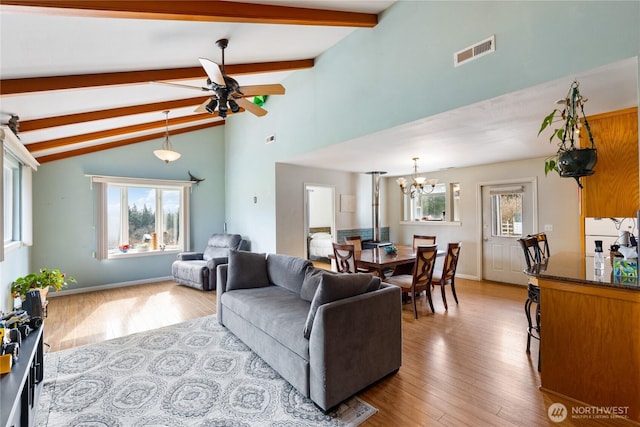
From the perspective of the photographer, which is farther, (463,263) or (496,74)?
(463,263)

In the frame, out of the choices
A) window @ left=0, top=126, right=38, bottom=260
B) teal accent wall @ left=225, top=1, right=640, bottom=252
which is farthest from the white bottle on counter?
window @ left=0, top=126, right=38, bottom=260

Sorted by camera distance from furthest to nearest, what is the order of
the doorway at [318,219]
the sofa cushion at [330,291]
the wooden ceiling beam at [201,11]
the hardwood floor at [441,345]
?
the doorway at [318,219] < the sofa cushion at [330,291] < the hardwood floor at [441,345] < the wooden ceiling beam at [201,11]

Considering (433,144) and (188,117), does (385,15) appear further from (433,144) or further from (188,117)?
(188,117)

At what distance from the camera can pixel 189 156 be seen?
6355 millimetres

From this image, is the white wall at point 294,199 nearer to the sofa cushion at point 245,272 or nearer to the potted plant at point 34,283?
the sofa cushion at point 245,272

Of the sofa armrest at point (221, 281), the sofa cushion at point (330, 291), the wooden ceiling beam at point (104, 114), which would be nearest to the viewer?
the sofa cushion at point (330, 291)

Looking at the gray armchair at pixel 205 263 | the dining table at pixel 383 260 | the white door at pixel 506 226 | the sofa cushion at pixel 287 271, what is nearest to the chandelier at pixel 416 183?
the white door at pixel 506 226

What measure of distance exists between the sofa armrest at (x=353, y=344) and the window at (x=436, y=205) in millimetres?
4623

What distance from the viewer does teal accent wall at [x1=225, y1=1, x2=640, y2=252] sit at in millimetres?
2014

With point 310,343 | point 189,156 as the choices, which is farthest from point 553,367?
point 189,156

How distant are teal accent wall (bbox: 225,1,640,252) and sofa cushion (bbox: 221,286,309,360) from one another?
2.16 m

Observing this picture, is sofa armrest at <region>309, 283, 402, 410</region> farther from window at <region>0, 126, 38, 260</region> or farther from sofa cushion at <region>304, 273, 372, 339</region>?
window at <region>0, 126, 38, 260</region>

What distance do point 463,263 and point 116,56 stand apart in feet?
21.5

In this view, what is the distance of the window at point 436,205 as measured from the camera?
6359 mm
